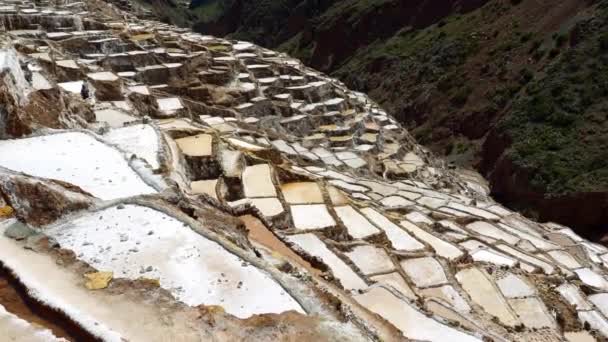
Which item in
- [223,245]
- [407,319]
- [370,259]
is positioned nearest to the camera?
[223,245]

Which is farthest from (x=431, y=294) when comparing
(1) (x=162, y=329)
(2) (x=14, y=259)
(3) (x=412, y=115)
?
(3) (x=412, y=115)

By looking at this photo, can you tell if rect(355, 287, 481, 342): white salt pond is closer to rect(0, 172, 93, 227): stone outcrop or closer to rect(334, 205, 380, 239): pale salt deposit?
rect(334, 205, 380, 239): pale salt deposit

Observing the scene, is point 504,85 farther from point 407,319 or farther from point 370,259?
point 407,319

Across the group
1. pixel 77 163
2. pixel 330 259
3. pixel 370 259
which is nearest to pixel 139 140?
pixel 77 163

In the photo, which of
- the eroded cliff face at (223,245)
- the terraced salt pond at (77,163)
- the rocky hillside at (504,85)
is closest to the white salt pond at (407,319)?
the eroded cliff face at (223,245)

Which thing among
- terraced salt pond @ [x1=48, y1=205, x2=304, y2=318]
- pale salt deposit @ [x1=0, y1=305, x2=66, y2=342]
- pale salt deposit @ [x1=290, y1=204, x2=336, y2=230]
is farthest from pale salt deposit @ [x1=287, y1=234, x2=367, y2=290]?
pale salt deposit @ [x1=0, y1=305, x2=66, y2=342]

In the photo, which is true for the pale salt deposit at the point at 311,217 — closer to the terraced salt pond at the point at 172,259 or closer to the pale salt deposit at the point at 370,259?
the pale salt deposit at the point at 370,259

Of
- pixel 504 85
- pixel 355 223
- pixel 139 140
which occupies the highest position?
pixel 139 140
